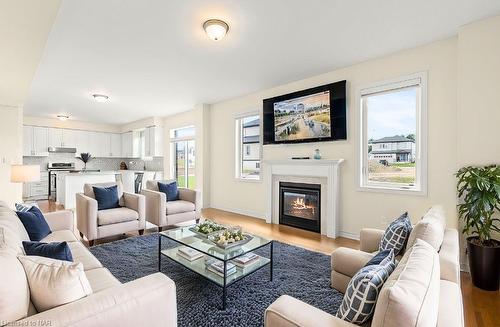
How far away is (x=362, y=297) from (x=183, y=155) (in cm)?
675

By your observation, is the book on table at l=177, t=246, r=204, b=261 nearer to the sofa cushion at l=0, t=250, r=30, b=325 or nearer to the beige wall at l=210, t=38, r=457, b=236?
the sofa cushion at l=0, t=250, r=30, b=325

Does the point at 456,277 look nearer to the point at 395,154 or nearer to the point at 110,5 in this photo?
the point at 395,154

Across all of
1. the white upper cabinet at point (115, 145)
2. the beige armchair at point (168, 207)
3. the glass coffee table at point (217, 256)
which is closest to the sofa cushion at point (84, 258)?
the glass coffee table at point (217, 256)

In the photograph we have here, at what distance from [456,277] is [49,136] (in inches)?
391

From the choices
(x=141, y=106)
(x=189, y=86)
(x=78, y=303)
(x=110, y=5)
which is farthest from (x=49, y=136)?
(x=78, y=303)

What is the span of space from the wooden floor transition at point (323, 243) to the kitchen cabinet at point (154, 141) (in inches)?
107

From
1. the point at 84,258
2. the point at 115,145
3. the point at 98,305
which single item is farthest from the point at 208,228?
the point at 115,145

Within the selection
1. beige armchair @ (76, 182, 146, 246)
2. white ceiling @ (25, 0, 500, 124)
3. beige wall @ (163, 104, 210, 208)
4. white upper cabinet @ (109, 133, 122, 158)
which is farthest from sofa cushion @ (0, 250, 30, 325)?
white upper cabinet @ (109, 133, 122, 158)

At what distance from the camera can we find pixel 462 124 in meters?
2.66

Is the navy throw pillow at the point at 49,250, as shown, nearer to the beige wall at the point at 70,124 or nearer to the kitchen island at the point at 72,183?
the kitchen island at the point at 72,183

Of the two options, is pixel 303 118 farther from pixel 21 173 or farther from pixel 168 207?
pixel 21 173

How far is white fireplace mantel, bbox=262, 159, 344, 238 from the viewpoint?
12.5ft

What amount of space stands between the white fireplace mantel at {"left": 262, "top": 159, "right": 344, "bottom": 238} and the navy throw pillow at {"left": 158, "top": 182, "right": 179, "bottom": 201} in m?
1.67

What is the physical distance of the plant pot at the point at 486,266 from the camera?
2.25 m
